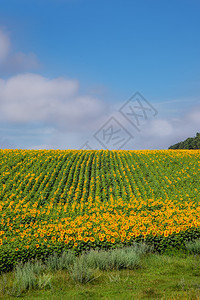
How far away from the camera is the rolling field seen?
8.73 meters

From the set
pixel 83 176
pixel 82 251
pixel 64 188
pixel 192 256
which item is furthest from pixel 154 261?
pixel 83 176

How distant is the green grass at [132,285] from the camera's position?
5268mm

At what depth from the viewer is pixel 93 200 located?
16281 mm

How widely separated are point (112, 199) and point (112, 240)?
683 cm

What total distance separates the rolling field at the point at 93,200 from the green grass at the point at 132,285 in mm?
1496

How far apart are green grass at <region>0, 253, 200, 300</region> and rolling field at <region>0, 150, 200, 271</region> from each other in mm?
1496

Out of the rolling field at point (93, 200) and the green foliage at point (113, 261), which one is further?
the rolling field at point (93, 200)

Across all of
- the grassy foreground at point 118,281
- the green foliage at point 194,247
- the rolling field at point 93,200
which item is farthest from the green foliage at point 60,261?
the green foliage at point 194,247

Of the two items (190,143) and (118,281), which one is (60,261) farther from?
(190,143)

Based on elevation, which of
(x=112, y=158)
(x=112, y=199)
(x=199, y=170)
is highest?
(x=112, y=158)

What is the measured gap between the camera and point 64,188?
17469 millimetres

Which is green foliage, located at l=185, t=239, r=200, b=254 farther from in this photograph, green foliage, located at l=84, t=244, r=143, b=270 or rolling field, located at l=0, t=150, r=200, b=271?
green foliage, located at l=84, t=244, r=143, b=270

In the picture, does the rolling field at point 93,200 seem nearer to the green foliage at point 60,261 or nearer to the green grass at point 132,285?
the green foliage at point 60,261

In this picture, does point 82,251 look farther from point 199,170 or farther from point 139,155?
point 139,155
